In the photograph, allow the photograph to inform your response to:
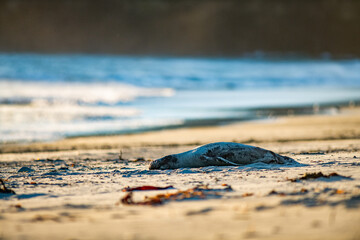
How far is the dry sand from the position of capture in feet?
11.8

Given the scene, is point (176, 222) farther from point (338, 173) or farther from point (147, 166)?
point (147, 166)

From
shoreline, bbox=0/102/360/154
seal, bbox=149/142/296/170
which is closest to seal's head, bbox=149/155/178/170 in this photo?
seal, bbox=149/142/296/170

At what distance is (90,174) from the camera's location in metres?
6.66

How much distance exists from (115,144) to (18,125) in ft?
13.4

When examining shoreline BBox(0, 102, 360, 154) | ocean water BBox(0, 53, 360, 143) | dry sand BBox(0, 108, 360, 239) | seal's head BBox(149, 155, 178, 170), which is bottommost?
dry sand BBox(0, 108, 360, 239)

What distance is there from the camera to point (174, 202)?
15.1ft

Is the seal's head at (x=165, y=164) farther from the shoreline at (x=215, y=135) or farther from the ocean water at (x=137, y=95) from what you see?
the ocean water at (x=137, y=95)

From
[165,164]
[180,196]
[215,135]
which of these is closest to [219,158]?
[165,164]

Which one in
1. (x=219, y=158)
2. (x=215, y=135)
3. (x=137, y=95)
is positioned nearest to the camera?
(x=219, y=158)

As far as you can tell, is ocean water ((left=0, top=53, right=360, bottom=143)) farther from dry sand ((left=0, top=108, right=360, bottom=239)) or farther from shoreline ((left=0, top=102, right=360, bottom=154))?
dry sand ((left=0, top=108, right=360, bottom=239))

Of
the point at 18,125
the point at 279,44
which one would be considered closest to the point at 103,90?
the point at 18,125

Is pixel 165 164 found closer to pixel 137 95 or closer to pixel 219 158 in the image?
pixel 219 158

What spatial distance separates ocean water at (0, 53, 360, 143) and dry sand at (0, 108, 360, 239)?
4.77 metres

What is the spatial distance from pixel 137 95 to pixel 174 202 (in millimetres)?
19037
